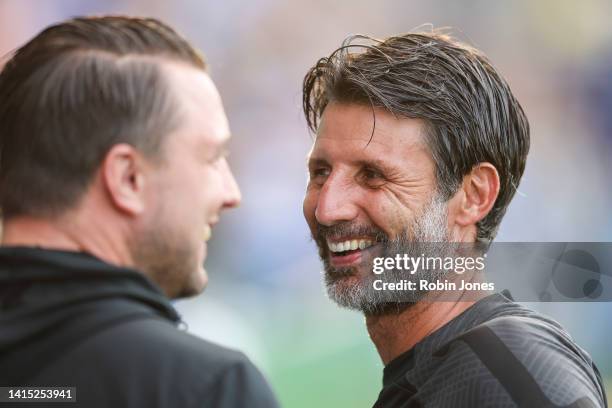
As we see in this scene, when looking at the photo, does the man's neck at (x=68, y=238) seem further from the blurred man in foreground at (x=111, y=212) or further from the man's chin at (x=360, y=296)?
the man's chin at (x=360, y=296)

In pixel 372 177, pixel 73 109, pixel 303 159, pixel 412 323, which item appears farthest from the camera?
pixel 303 159

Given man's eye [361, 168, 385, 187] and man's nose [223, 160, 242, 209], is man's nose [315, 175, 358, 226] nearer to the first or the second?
man's eye [361, 168, 385, 187]

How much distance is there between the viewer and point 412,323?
6.68 ft

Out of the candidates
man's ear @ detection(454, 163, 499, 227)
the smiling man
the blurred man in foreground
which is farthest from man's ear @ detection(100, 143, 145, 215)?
man's ear @ detection(454, 163, 499, 227)

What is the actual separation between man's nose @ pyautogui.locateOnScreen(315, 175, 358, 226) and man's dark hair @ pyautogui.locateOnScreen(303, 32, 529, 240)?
214 mm

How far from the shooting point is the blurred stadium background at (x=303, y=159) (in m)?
6.43

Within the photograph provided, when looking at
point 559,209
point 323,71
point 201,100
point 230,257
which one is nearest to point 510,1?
point 559,209

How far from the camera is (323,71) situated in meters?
2.35

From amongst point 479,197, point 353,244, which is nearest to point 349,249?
point 353,244

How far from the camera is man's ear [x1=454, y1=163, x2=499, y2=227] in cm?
215

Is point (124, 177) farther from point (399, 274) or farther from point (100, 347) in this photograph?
point (399, 274)

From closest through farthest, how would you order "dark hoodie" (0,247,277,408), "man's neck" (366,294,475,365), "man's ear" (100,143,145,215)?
"dark hoodie" (0,247,277,408), "man's ear" (100,143,145,215), "man's neck" (366,294,475,365)

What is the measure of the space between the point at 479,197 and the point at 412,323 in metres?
0.37

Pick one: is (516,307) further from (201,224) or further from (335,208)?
(201,224)
